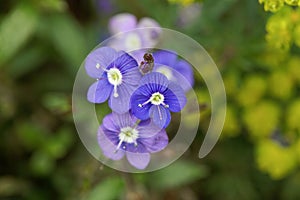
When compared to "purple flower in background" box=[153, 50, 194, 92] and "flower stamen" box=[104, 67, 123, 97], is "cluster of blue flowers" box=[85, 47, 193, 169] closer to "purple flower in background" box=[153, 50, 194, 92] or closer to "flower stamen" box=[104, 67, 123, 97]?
"flower stamen" box=[104, 67, 123, 97]

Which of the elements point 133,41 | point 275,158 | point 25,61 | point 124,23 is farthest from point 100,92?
point 25,61

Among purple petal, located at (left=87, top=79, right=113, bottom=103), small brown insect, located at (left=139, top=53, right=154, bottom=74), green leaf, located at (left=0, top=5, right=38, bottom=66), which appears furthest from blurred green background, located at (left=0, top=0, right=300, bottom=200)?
small brown insect, located at (left=139, top=53, right=154, bottom=74)

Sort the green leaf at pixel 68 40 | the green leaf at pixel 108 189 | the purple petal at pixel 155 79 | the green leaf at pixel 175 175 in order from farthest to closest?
the green leaf at pixel 68 40
the green leaf at pixel 175 175
the green leaf at pixel 108 189
the purple petal at pixel 155 79

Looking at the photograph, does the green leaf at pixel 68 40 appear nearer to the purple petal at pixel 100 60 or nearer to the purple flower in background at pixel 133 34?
the purple flower in background at pixel 133 34

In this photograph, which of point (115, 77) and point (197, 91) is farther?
point (197, 91)

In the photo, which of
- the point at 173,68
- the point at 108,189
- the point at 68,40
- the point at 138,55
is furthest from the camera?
the point at 68,40

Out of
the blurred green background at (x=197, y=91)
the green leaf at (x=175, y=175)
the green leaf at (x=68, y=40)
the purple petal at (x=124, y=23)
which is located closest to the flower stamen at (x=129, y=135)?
the blurred green background at (x=197, y=91)

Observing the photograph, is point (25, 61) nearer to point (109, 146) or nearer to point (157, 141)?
point (109, 146)

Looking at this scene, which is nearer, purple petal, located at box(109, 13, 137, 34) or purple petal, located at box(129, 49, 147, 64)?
purple petal, located at box(129, 49, 147, 64)
